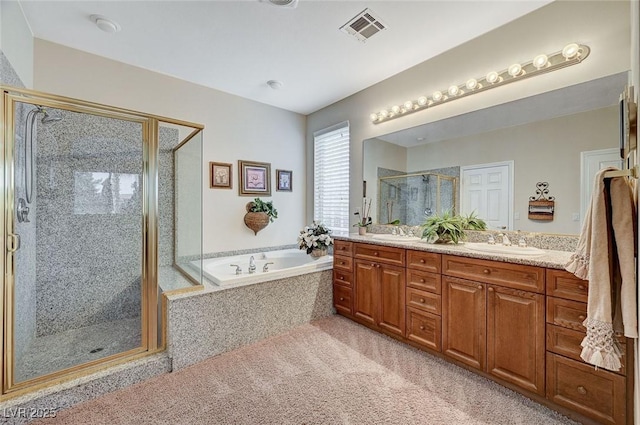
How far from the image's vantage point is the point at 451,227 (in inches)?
90.0

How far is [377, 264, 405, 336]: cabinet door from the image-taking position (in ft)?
7.66

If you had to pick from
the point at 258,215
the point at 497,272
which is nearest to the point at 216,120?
the point at 258,215

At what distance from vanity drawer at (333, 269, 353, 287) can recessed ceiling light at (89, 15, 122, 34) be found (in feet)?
9.63

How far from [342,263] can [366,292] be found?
1.37 ft

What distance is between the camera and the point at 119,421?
152 cm

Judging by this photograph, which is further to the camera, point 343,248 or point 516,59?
point 343,248

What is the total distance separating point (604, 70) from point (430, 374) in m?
2.36

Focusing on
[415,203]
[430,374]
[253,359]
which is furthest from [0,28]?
[430,374]

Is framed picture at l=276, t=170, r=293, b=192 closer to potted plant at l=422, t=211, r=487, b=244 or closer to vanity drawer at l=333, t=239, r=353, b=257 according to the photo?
vanity drawer at l=333, t=239, r=353, b=257

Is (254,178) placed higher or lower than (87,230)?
higher

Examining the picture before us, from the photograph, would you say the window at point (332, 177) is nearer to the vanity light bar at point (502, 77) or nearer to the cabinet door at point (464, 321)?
the vanity light bar at point (502, 77)

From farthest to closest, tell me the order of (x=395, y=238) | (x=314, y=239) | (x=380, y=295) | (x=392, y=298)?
(x=314, y=239)
(x=395, y=238)
(x=380, y=295)
(x=392, y=298)

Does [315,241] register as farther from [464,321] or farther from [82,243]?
[82,243]

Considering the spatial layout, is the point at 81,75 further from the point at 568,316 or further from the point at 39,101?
the point at 568,316
